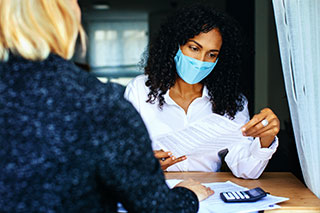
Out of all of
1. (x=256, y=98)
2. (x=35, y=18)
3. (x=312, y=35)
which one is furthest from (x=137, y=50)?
(x=35, y=18)

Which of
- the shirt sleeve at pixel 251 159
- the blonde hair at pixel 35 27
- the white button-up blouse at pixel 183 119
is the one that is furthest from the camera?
the white button-up blouse at pixel 183 119

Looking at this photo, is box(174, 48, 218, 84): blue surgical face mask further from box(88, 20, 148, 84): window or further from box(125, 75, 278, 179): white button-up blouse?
box(88, 20, 148, 84): window

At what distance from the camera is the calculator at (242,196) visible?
1.29 meters

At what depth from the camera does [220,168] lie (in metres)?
2.03

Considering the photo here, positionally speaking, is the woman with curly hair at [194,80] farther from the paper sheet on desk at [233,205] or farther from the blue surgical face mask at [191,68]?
the paper sheet on desk at [233,205]

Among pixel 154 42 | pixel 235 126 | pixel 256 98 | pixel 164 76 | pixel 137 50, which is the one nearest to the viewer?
pixel 235 126

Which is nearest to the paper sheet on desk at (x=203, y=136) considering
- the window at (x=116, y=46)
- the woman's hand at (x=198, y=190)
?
the woman's hand at (x=198, y=190)

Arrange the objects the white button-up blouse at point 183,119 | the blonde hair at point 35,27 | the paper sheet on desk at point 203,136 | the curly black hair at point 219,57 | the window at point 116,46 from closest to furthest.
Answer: the blonde hair at point 35,27
the paper sheet on desk at point 203,136
the white button-up blouse at point 183,119
the curly black hair at point 219,57
the window at point 116,46

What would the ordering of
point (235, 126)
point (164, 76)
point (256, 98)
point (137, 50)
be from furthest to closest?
1. point (137, 50)
2. point (256, 98)
3. point (164, 76)
4. point (235, 126)

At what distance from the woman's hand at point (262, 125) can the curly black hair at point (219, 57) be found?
1.42ft

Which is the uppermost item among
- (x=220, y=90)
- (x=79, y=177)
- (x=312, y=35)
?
(x=312, y=35)

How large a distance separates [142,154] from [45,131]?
0.19 meters

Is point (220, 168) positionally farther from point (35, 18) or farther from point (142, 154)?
point (35, 18)

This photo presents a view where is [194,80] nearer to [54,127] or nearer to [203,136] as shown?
[203,136]
